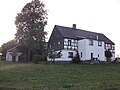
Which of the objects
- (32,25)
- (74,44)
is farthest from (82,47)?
(32,25)

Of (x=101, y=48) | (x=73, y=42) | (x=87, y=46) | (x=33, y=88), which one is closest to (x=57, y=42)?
(x=73, y=42)

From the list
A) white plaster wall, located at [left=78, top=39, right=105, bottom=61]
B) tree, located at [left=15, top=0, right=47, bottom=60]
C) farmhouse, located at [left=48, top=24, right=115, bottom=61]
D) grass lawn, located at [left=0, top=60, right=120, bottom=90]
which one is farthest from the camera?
white plaster wall, located at [left=78, top=39, right=105, bottom=61]

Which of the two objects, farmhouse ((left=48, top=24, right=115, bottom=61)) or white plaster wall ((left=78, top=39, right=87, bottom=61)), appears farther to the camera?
white plaster wall ((left=78, top=39, right=87, bottom=61))

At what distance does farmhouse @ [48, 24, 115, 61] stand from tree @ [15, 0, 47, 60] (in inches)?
180

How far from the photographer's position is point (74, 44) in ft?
189

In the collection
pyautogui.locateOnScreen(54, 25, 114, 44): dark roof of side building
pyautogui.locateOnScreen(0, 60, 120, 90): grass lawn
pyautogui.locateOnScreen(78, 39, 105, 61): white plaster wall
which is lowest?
pyautogui.locateOnScreen(0, 60, 120, 90): grass lawn

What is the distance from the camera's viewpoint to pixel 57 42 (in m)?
59.0

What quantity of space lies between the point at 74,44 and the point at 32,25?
1159 centimetres

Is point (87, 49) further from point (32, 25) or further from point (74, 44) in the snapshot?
point (32, 25)

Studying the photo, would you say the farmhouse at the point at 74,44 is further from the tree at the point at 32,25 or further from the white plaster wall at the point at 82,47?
the tree at the point at 32,25

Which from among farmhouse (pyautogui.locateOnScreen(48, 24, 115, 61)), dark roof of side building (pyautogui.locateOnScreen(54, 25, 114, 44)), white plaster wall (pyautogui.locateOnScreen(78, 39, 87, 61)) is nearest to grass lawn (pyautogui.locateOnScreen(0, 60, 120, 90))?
farmhouse (pyautogui.locateOnScreen(48, 24, 115, 61))

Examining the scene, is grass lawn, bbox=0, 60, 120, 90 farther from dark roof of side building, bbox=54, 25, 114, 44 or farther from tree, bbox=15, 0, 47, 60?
dark roof of side building, bbox=54, 25, 114, 44

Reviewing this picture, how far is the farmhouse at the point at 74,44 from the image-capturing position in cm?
5612

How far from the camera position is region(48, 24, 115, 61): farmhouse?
56.1 m
